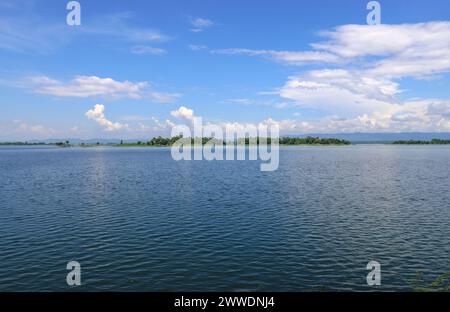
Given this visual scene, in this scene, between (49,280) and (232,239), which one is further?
(232,239)

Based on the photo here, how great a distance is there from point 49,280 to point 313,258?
25.1 m

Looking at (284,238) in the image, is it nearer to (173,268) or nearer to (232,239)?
(232,239)

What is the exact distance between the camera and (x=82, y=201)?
70.9 metres

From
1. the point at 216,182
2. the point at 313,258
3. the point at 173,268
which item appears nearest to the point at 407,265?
the point at 313,258

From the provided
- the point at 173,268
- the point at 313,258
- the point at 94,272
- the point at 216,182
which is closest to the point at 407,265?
the point at 313,258

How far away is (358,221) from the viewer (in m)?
52.6

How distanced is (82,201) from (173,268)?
4168cm
